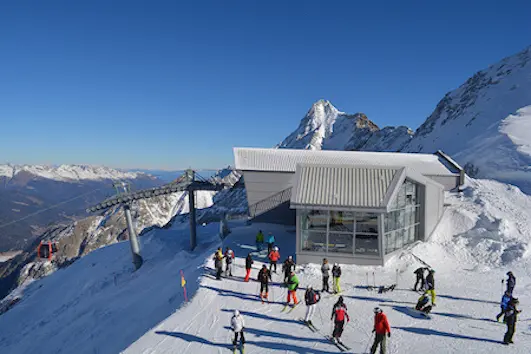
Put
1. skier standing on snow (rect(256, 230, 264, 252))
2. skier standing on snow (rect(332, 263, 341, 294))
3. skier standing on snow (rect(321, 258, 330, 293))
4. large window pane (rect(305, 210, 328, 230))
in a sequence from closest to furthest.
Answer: skier standing on snow (rect(321, 258, 330, 293)) < skier standing on snow (rect(332, 263, 341, 294)) < large window pane (rect(305, 210, 328, 230)) < skier standing on snow (rect(256, 230, 264, 252))

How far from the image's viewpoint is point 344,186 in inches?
720

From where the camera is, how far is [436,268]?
1853 centimetres

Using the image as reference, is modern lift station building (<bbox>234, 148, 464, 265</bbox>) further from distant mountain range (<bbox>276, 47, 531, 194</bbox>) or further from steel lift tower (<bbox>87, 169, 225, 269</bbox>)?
distant mountain range (<bbox>276, 47, 531, 194</bbox>)

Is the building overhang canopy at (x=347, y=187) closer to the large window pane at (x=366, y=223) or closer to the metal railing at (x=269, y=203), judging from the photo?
the large window pane at (x=366, y=223)

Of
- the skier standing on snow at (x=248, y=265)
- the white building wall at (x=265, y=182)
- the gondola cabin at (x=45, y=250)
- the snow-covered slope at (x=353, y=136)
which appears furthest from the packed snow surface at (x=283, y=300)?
the snow-covered slope at (x=353, y=136)

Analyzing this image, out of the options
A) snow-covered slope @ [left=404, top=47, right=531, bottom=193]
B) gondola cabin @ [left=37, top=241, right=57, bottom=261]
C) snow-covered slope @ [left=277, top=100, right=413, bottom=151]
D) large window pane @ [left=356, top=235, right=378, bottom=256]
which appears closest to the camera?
large window pane @ [left=356, top=235, right=378, bottom=256]

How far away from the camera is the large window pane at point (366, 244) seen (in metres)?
18.2

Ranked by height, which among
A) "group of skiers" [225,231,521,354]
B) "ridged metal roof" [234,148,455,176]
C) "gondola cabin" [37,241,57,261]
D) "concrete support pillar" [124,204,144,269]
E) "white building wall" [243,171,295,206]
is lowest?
"gondola cabin" [37,241,57,261]

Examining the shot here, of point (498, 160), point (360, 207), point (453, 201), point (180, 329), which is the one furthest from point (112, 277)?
point (498, 160)

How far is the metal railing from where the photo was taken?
2497 centimetres

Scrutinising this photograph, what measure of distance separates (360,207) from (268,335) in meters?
8.21

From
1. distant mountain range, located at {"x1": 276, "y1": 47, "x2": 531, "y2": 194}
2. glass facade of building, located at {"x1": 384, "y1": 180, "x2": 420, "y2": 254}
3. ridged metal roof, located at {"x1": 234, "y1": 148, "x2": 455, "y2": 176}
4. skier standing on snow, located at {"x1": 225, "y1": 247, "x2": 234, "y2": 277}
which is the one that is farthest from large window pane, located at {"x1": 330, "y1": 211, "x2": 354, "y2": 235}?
distant mountain range, located at {"x1": 276, "y1": 47, "x2": 531, "y2": 194}

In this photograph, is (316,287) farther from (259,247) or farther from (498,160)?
(498,160)

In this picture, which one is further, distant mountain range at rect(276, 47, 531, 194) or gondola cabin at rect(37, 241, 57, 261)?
distant mountain range at rect(276, 47, 531, 194)
